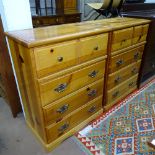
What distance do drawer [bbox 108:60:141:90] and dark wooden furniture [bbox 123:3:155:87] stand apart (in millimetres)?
129

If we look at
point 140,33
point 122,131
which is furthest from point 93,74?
point 140,33

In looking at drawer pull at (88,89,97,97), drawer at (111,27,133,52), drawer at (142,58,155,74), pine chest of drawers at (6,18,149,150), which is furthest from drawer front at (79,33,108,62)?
drawer at (142,58,155,74)

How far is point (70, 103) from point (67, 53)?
0.43 meters

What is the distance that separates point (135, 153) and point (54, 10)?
292cm

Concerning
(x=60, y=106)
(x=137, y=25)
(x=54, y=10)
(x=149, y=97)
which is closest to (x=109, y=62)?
(x=137, y=25)

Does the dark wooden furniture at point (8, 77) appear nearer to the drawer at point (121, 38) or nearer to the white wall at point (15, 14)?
the white wall at point (15, 14)

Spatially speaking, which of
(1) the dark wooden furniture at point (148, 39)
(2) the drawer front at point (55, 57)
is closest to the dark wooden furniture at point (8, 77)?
(2) the drawer front at point (55, 57)

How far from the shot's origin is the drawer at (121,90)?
1.74 m

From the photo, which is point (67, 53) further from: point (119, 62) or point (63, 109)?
point (119, 62)

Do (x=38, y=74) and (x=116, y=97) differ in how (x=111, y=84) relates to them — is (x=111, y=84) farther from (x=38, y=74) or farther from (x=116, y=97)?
(x=38, y=74)

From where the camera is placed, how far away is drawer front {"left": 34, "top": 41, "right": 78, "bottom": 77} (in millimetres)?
958

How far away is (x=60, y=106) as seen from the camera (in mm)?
1228

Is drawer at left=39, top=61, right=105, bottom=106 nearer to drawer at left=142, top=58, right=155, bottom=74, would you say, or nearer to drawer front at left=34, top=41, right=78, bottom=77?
drawer front at left=34, top=41, right=78, bottom=77

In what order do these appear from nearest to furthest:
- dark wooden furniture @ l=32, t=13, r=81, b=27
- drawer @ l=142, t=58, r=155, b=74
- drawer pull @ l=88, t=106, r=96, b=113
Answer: drawer pull @ l=88, t=106, r=96, b=113, drawer @ l=142, t=58, r=155, b=74, dark wooden furniture @ l=32, t=13, r=81, b=27
